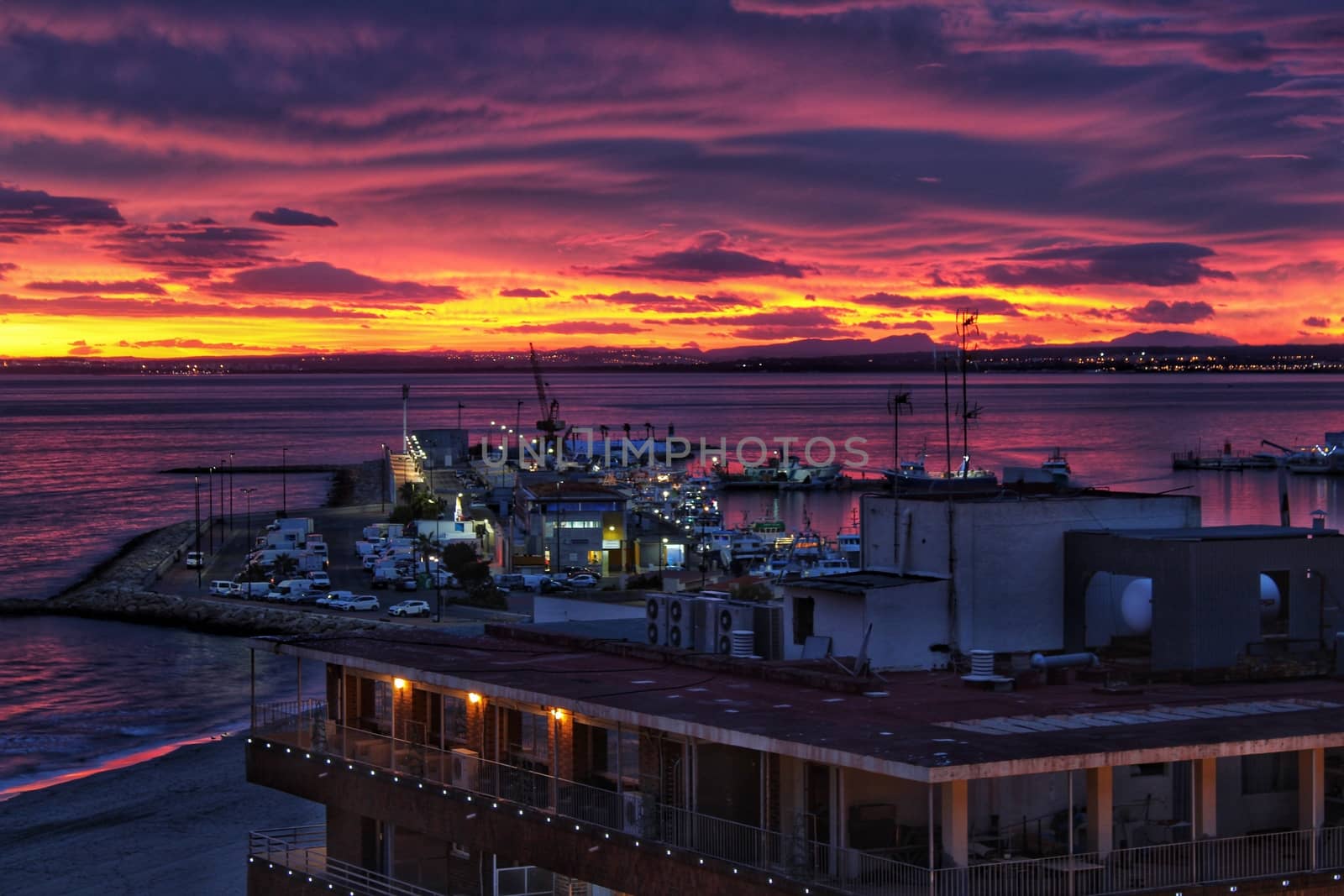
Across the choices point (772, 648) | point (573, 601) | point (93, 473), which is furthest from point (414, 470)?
point (772, 648)

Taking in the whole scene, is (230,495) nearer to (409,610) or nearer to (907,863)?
(409,610)

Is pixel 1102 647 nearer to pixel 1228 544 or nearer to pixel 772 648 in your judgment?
pixel 1228 544

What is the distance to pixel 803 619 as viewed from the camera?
15938mm

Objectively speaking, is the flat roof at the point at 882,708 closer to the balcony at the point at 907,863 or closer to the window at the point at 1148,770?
→ the window at the point at 1148,770

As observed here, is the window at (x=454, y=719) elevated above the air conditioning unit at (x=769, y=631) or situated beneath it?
situated beneath

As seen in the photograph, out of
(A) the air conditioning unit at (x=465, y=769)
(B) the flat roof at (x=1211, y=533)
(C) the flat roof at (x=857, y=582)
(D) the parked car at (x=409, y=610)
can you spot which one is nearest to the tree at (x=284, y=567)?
(D) the parked car at (x=409, y=610)

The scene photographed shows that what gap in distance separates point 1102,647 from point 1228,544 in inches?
75.7

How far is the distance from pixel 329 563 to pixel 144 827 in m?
37.0

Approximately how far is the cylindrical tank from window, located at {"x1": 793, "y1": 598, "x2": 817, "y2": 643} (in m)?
2.96

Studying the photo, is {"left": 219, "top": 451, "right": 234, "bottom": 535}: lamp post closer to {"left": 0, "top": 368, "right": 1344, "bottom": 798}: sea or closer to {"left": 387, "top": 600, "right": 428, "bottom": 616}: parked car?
{"left": 0, "top": 368, "right": 1344, "bottom": 798}: sea

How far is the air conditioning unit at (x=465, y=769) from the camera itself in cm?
1427

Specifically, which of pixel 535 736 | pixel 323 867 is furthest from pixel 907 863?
pixel 323 867

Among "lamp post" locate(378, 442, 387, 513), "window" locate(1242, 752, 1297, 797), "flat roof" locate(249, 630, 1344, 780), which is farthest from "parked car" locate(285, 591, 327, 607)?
"window" locate(1242, 752, 1297, 797)

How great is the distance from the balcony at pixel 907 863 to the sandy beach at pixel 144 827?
13.1m
